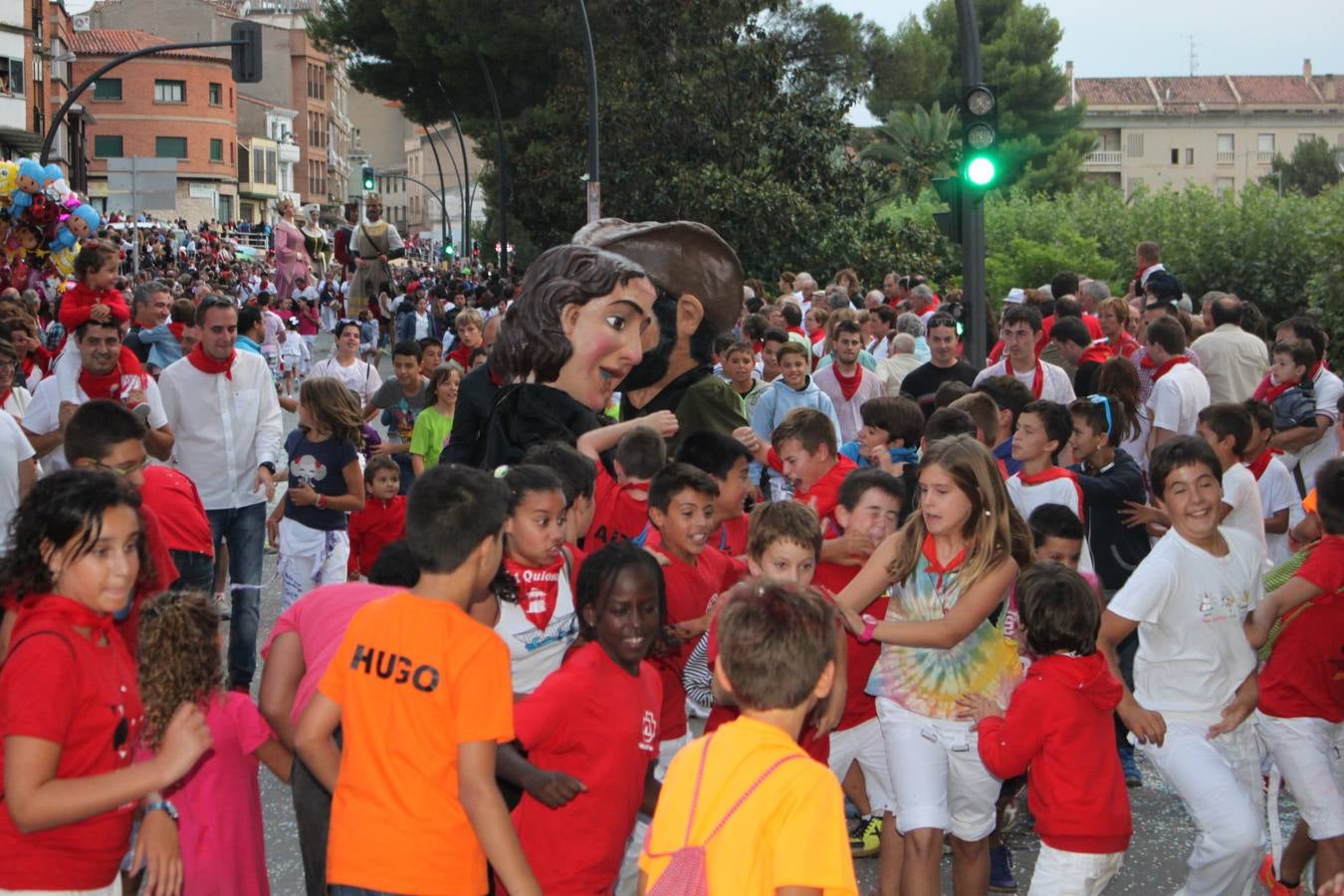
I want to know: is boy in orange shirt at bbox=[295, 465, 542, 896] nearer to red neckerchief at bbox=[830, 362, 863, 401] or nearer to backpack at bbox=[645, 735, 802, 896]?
backpack at bbox=[645, 735, 802, 896]

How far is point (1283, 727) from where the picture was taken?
17.9 ft

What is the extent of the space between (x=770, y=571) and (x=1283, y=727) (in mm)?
1904

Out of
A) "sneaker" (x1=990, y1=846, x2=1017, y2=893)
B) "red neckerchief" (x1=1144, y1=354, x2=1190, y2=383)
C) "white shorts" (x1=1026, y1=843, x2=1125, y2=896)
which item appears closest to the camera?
"white shorts" (x1=1026, y1=843, x2=1125, y2=896)

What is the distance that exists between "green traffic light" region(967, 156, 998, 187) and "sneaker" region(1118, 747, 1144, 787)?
5.77m

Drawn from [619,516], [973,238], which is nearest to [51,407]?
[619,516]

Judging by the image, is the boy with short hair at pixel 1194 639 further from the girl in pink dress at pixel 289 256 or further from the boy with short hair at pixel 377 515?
the girl in pink dress at pixel 289 256

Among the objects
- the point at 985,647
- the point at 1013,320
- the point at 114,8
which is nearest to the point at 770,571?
the point at 985,647

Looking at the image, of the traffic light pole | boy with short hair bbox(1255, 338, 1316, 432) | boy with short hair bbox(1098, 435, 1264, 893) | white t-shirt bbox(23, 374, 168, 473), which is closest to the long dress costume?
the traffic light pole

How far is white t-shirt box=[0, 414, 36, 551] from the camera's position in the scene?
249 inches

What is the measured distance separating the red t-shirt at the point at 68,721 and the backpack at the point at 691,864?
55.8 inches

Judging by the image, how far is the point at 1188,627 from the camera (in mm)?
5250

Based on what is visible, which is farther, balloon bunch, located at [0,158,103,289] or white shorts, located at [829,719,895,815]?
balloon bunch, located at [0,158,103,289]

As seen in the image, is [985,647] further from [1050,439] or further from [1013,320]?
[1013,320]

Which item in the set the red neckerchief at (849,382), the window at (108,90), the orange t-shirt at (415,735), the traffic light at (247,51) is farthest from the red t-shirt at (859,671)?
the window at (108,90)
